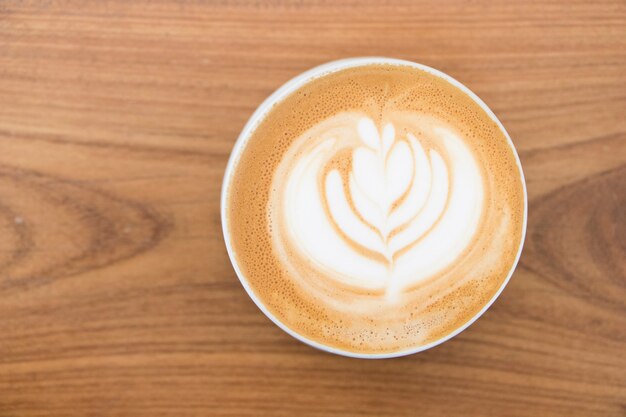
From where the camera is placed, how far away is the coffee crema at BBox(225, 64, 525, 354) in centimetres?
71

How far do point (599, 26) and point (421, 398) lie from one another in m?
0.66

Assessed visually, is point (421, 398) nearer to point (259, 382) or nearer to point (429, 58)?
point (259, 382)

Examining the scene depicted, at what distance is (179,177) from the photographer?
866 millimetres

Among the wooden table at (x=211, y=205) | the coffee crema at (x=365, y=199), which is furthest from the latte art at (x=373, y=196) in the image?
the wooden table at (x=211, y=205)

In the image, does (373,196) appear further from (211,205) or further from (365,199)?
(211,205)

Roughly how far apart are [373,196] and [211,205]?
0.92ft

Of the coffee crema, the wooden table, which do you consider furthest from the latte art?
the wooden table

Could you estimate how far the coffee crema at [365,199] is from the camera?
71cm

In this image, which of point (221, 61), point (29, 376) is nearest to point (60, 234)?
point (29, 376)

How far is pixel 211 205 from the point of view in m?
0.86

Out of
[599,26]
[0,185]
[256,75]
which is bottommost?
[0,185]

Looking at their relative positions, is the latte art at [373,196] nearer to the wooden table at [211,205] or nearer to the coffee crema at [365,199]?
the coffee crema at [365,199]

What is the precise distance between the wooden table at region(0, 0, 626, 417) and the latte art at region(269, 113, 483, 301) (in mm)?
197

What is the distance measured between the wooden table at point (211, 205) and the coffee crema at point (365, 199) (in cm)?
17
